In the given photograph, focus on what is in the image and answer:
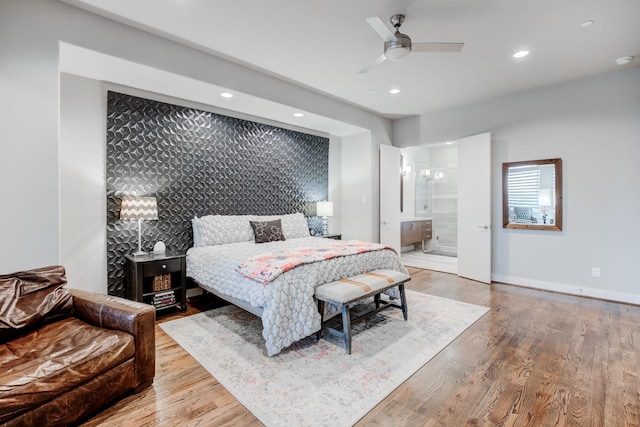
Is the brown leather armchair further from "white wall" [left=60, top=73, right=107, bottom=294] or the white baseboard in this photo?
the white baseboard

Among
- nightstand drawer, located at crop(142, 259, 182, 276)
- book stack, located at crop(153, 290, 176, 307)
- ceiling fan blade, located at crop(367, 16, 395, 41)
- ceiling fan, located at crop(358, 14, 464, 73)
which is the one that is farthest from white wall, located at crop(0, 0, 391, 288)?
ceiling fan, located at crop(358, 14, 464, 73)

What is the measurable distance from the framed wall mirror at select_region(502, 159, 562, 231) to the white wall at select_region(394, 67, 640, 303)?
3.6 inches

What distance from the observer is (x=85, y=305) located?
224 cm

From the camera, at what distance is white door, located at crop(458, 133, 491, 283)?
4.90 m

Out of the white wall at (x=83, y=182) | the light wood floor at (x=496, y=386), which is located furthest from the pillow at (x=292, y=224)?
the light wood floor at (x=496, y=386)

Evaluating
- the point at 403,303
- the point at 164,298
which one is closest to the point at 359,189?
the point at 403,303

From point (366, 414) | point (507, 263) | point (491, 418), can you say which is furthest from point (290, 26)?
point (507, 263)

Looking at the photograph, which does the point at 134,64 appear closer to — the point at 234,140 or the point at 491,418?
the point at 234,140

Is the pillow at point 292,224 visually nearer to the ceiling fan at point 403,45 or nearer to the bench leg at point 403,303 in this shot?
the bench leg at point 403,303

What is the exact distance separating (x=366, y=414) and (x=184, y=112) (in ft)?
13.3

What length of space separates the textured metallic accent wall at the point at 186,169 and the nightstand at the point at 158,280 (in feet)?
1.05

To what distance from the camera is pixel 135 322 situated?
2.04 metres

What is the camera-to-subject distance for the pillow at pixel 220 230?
13.1ft

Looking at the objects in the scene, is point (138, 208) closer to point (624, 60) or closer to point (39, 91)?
point (39, 91)
